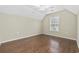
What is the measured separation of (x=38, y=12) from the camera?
39.7 inches

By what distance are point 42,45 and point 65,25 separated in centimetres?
38

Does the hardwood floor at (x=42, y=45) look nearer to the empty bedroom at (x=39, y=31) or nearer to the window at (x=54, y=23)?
the empty bedroom at (x=39, y=31)

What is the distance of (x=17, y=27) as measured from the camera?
110 cm

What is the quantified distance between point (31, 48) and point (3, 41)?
34 centimetres

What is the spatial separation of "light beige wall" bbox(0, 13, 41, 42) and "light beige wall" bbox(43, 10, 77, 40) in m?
0.10

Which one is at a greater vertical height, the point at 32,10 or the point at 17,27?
the point at 32,10

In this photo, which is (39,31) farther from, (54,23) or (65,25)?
(65,25)

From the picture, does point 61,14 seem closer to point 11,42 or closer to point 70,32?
point 70,32

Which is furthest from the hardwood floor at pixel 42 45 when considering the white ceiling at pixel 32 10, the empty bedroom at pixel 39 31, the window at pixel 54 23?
the white ceiling at pixel 32 10

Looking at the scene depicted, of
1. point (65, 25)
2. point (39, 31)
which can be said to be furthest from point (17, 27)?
point (65, 25)

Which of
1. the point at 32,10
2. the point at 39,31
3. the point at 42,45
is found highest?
the point at 32,10

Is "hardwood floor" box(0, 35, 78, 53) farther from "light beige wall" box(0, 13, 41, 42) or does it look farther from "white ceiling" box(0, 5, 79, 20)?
"white ceiling" box(0, 5, 79, 20)
